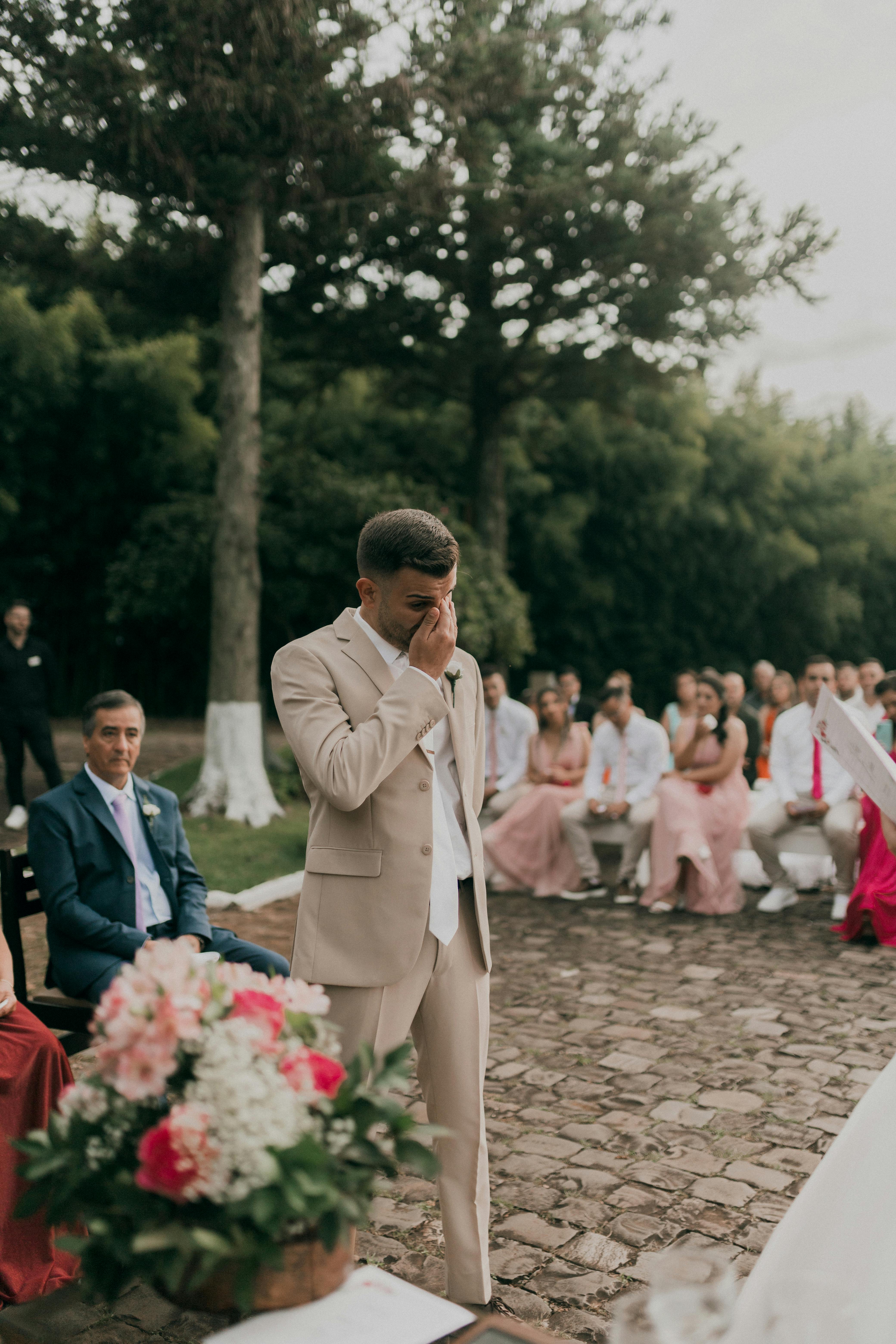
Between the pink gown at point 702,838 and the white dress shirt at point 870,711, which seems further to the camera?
the white dress shirt at point 870,711

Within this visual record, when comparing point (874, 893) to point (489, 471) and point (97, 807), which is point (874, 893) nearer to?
point (97, 807)

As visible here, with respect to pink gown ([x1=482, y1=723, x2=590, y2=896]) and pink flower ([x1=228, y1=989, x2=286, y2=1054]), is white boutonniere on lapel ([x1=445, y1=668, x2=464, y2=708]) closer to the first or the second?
pink flower ([x1=228, y1=989, x2=286, y2=1054])

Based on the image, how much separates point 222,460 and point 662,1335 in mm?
10651

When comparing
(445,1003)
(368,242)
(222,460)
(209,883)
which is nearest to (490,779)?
(209,883)

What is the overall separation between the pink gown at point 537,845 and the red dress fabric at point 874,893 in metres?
2.20

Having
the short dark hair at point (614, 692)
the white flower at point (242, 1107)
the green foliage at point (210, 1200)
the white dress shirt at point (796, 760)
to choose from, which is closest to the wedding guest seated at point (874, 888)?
the white dress shirt at point (796, 760)

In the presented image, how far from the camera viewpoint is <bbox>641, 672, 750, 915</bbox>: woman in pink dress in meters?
8.04

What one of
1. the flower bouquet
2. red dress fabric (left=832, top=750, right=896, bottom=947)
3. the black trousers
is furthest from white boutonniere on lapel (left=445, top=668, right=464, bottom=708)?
the black trousers

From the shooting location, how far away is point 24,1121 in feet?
9.91

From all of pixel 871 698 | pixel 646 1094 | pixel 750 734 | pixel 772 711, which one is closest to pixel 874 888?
pixel 646 1094

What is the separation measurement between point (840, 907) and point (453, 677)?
6.06m

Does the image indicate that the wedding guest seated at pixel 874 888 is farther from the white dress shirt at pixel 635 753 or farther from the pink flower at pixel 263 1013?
the pink flower at pixel 263 1013

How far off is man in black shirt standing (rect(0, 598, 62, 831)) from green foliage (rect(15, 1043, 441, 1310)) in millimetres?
8911

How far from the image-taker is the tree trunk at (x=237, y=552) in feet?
36.2
